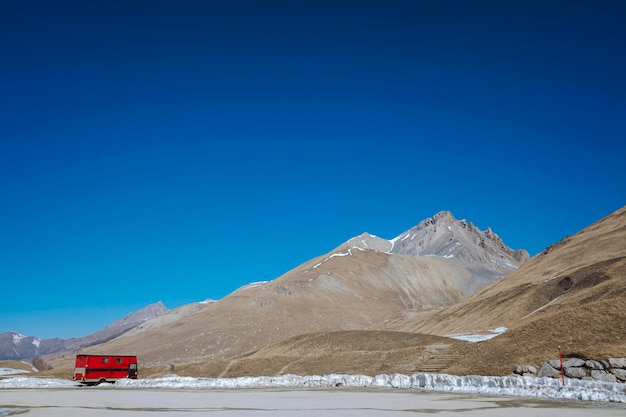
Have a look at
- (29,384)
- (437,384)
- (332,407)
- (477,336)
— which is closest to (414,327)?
(477,336)

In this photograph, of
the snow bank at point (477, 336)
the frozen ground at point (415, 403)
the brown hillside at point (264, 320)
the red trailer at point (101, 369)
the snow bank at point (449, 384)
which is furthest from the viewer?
the brown hillside at point (264, 320)

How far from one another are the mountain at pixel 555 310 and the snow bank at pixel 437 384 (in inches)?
142

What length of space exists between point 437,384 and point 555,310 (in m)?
48.5

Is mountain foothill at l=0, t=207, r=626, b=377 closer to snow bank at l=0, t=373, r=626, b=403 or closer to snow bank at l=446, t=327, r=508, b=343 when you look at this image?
snow bank at l=446, t=327, r=508, b=343

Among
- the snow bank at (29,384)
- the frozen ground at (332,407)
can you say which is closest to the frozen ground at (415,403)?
the frozen ground at (332,407)

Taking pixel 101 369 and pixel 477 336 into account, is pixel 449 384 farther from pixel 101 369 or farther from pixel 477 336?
pixel 477 336

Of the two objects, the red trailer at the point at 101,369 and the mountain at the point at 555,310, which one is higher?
the mountain at the point at 555,310

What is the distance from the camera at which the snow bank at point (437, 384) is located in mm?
23141

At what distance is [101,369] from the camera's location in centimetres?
4209

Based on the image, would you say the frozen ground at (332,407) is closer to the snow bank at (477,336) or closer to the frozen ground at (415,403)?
the frozen ground at (415,403)

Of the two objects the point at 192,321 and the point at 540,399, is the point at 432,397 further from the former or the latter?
the point at 192,321

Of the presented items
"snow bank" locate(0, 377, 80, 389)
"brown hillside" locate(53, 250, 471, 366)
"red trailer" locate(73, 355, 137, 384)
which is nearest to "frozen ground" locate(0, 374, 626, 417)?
"red trailer" locate(73, 355, 137, 384)

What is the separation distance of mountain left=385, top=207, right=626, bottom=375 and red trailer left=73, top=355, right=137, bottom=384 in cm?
2722

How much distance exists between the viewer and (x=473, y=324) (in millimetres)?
93250
